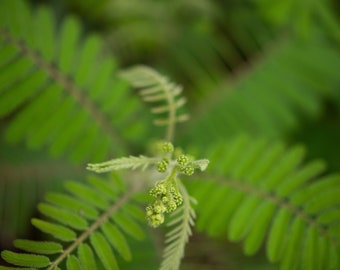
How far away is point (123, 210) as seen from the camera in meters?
1.62

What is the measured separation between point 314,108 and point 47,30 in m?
1.67

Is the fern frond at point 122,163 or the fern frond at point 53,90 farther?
the fern frond at point 53,90

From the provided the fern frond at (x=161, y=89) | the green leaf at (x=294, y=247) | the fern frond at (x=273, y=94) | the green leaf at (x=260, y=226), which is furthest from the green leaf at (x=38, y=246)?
the fern frond at (x=273, y=94)

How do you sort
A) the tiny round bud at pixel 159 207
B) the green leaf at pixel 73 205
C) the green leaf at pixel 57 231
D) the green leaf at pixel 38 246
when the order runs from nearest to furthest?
the tiny round bud at pixel 159 207 < the green leaf at pixel 38 246 < the green leaf at pixel 57 231 < the green leaf at pixel 73 205

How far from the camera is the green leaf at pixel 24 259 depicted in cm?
126

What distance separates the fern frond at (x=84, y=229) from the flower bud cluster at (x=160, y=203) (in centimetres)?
31

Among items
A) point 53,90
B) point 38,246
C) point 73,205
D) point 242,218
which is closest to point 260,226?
point 242,218

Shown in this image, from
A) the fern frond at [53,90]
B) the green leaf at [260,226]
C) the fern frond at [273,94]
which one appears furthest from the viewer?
Answer: the fern frond at [273,94]

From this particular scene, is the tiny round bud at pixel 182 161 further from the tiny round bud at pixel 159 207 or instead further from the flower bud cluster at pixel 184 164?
the tiny round bud at pixel 159 207

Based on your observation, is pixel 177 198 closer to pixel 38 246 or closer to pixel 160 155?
pixel 160 155

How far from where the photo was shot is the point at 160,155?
1.63 m

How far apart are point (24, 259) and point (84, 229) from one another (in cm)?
25

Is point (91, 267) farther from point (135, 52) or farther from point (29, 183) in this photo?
point (135, 52)

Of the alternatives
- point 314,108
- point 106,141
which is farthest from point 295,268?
point 314,108
